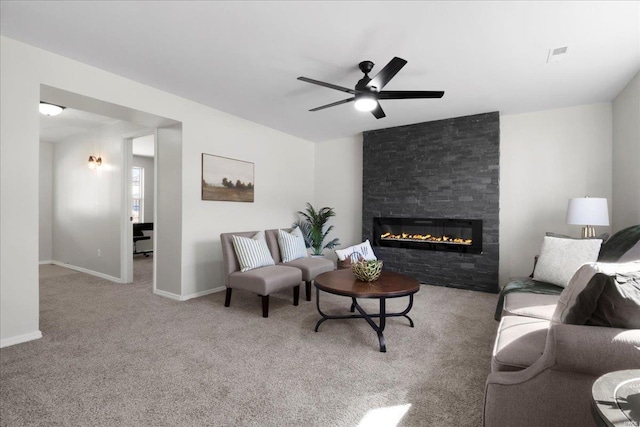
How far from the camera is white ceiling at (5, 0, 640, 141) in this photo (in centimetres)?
217

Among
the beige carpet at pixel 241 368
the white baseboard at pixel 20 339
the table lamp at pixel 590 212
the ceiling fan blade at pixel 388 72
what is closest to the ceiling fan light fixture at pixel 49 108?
the beige carpet at pixel 241 368

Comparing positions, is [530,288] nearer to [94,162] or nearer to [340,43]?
[340,43]

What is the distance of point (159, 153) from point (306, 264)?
2.48m

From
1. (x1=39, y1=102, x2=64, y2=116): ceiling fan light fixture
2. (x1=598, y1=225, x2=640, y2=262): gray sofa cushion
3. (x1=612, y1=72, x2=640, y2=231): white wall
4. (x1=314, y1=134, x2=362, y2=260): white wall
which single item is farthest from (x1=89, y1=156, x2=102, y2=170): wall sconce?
(x1=612, y1=72, x2=640, y2=231): white wall

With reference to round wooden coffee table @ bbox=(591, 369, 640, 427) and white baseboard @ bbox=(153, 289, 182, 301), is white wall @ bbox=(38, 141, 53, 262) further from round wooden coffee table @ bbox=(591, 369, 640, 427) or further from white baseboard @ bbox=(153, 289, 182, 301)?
round wooden coffee table @ bbox=(591, 369, 640, 427)

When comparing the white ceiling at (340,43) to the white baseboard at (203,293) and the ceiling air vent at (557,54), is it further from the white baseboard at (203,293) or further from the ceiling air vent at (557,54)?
the white baseboard at (203,293)

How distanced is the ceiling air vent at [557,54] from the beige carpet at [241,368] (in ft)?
8.26

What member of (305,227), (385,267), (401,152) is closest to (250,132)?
(305,227)

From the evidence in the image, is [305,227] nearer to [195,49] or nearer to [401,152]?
[401,152]

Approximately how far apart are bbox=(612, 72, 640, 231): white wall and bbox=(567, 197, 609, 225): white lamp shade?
0.26m

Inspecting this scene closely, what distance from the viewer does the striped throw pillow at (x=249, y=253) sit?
3.57m

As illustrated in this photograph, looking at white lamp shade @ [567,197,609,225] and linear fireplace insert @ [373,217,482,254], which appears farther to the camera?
linear fireplace insert @ [373,217,482,254]

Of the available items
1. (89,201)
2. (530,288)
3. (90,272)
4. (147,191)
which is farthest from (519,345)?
(147,191)

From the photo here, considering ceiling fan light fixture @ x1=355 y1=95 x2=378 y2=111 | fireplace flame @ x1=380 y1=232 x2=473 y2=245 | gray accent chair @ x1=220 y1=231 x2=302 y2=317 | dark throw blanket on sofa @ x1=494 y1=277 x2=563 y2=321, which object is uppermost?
ceiling fan light fixture @ x1=355 y1=95 x2=378 y2=111
